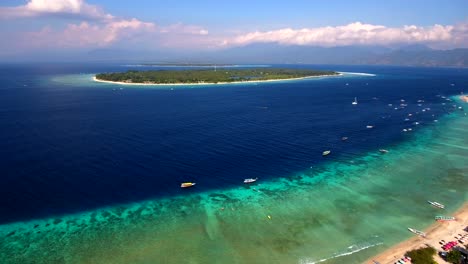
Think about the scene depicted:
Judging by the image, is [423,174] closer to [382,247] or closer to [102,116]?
[382,247]

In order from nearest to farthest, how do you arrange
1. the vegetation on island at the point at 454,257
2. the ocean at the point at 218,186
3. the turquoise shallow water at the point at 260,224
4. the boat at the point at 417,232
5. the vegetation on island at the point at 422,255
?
the vegetation on island at the point at 454,257 < the vegetation on island at the point at 422,255 < the turquoise shallow water at the point at 260,224 < the ocean at the point at 218,186 < the boat at the point at 417,232

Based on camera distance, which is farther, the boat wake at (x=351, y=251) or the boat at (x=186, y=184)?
the boat at (x=186, y=184)

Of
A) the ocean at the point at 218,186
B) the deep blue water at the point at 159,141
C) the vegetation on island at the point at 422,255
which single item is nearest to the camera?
the vegetation on island at the point at 422,255

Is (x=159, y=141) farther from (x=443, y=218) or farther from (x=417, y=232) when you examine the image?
(x=443, y=218)

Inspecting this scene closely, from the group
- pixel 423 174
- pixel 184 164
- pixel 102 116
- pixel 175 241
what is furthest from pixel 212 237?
pixel 102 116

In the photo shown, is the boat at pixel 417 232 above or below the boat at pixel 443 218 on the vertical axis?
below

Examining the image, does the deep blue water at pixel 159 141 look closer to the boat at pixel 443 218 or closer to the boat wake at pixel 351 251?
the boat wake at pixel 351 251

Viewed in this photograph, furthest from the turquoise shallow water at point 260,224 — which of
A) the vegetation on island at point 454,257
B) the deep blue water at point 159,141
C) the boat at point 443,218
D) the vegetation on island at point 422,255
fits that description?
the vegetation on island at point 454,257

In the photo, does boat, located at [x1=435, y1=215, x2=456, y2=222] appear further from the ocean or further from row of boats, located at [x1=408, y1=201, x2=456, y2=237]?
the ocean
